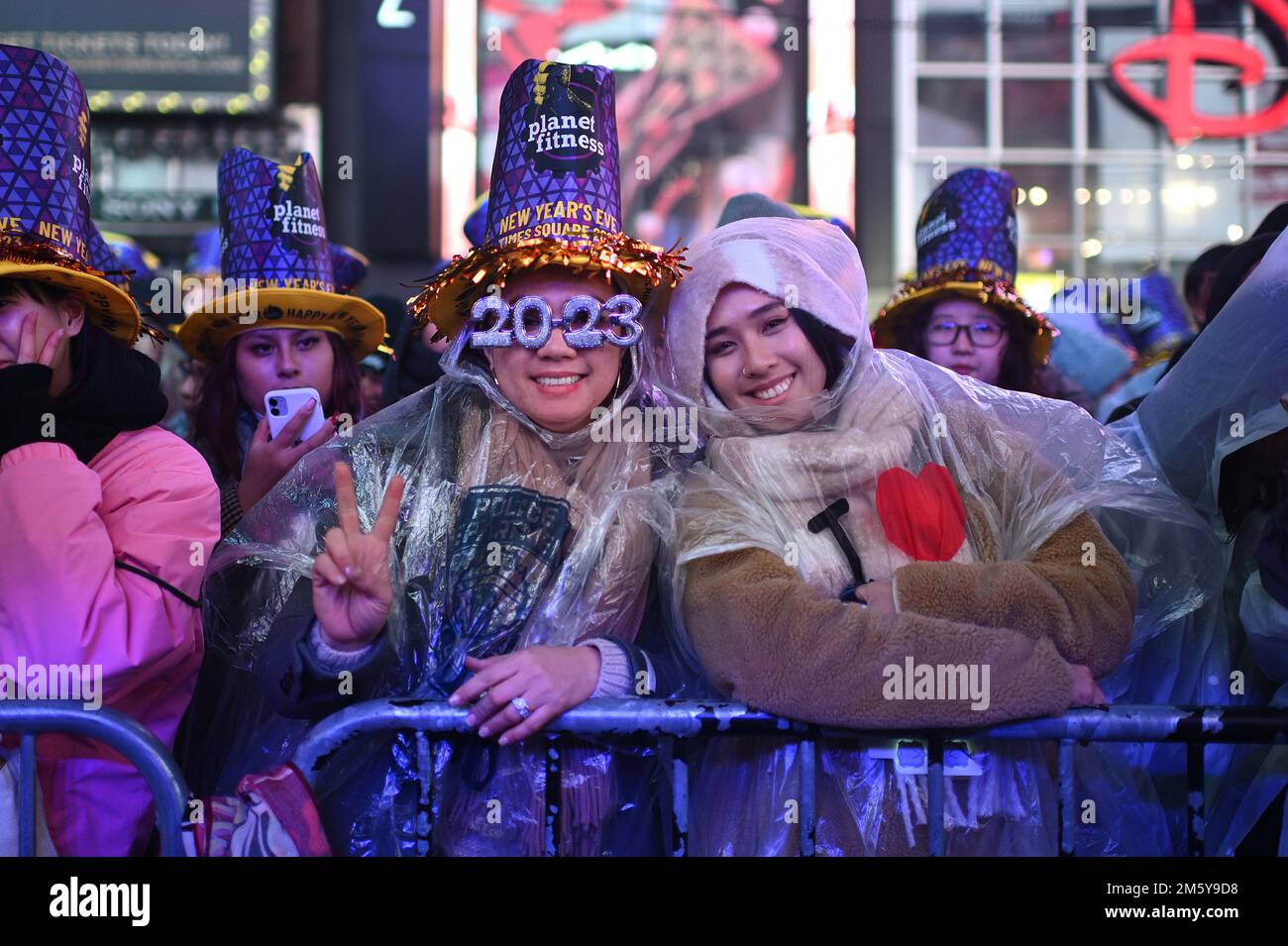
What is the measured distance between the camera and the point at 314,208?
360 centimetres

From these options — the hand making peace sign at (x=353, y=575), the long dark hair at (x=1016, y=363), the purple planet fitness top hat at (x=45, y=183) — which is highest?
the purple planet fitness top hat at (x=45, y=183)

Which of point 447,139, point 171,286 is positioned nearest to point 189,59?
point 447,139

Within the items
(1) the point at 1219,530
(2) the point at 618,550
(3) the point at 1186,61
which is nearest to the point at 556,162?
(2) the point at 618,550

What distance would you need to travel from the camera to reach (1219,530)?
2635 millimetres

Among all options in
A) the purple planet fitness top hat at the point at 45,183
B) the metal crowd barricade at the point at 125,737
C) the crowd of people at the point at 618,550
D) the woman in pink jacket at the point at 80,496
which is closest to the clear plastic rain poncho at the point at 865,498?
the crowd of people at the point at 618,550

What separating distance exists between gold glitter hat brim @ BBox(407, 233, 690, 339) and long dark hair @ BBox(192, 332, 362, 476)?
38.6 inches

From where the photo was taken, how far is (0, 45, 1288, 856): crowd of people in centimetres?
215

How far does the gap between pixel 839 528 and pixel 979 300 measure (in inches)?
71.3

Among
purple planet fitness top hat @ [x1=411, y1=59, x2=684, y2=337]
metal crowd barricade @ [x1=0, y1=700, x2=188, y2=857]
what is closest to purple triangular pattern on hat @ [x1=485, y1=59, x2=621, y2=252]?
purple planet fitness top hat @ [x1=411, y1=59, x2=684, y2=337]

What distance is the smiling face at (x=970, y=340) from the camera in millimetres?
3863

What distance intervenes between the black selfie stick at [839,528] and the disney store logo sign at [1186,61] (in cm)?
1104

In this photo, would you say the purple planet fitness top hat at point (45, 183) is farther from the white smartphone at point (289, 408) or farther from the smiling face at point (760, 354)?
the smiling face at point (760, 354)

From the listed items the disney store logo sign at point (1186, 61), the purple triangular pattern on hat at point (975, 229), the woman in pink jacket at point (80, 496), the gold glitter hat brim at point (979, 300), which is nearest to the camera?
the woman in pink jacket at point (80, 496)
